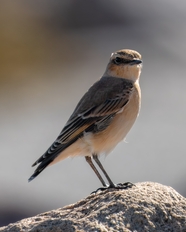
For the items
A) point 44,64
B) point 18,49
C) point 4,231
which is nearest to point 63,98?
point 44,64

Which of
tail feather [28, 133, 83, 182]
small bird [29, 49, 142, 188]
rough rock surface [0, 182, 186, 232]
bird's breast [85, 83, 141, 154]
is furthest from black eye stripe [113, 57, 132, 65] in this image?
rough rock surface [0, 182, 186, 232]

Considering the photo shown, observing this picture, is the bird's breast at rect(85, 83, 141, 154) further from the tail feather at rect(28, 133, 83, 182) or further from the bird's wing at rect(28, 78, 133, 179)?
the tail feather at rect(28, 133, 83, 182)

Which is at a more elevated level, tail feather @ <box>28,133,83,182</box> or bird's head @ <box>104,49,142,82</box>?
bird's head @ <box>104,49,142,82</box>

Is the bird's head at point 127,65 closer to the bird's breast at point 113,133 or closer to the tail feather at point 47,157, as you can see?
the bird's breast at point 113,133

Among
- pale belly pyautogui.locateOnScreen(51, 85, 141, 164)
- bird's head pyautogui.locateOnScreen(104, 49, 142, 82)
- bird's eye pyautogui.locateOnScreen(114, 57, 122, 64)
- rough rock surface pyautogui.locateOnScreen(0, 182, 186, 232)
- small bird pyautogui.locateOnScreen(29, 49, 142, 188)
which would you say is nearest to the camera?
rough rock surface pyautogui.locateOnScreen(0, 182, 186, 232)

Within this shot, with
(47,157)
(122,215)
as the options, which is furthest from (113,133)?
(122,215)

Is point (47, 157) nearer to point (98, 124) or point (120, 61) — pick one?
point (98, 124)

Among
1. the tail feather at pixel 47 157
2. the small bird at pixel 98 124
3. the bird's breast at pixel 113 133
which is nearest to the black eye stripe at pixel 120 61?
the small bird at pixel 98 124
